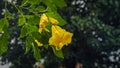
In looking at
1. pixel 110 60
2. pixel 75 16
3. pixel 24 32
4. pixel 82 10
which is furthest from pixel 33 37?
pixel 110 60

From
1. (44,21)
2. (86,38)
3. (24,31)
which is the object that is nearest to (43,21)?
(44,21)

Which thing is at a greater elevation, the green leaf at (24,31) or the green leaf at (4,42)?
the green leaf at (24,31)

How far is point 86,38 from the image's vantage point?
416 cm

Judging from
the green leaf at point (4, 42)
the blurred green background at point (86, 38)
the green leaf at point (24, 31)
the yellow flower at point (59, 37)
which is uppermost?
the yellow flower at point (59, 37)

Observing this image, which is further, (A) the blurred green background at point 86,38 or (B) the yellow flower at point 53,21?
(A) the blurred green background at point 86,38

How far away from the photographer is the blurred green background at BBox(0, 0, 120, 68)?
13.0 ft

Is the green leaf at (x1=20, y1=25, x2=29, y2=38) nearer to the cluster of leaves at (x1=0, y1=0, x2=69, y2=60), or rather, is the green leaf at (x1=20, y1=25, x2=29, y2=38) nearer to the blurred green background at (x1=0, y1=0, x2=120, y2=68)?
the cluster of leaves at (x1=0, y1=0, x2=69, y2=60)

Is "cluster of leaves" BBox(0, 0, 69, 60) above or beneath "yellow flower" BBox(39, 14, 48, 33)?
beneath

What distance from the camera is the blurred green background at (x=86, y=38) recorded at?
13.0 ft

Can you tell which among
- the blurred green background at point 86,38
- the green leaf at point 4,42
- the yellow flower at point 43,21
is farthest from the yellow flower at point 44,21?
the blurred green background at point 86,38

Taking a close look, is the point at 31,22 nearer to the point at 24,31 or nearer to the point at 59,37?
the point at 24,31

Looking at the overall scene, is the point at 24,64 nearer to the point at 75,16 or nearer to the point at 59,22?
the point at 75,16

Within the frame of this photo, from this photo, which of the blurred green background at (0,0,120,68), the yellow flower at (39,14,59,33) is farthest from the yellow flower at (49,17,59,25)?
the blurred green background at (0,0,120,68)

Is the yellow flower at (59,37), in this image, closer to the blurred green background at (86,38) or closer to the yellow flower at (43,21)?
the yellow flower at (43,21)
